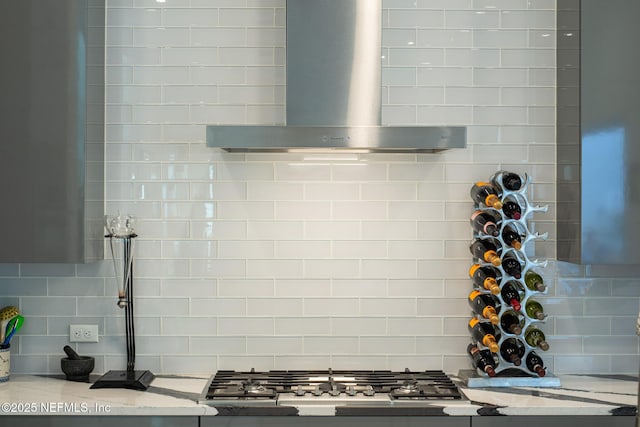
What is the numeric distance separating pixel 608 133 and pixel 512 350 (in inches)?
39.8

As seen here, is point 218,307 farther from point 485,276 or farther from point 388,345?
point 485,276

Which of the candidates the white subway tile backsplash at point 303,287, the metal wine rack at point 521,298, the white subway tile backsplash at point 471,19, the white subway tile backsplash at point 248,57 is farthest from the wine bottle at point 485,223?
the white subway tile backsplash at point 248,57

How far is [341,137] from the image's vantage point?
9.91 ft

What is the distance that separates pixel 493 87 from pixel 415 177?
0.56m

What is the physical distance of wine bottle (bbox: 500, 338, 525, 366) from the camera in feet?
10.6

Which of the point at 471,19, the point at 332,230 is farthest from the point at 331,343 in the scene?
the point at 471,19

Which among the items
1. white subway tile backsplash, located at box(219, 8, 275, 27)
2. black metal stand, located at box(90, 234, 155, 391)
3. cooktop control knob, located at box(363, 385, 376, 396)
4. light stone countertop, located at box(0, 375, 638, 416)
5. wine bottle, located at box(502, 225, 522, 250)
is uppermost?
white subway tile backsplash, located at box(219, 8, 275, 27)

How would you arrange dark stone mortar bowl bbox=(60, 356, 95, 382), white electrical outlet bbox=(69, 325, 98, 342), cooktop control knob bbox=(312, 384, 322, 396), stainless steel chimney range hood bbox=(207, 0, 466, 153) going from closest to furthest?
cooktop control knob bbox=(312, 384, 322, 396) → stainless steel chimney range hood bbox=(207, 0, 466, 153) → dark stone mortar bowl bbox=(60, 356, 95, 382) → white electrical outlet bbox=(69, 325, 98, 342)

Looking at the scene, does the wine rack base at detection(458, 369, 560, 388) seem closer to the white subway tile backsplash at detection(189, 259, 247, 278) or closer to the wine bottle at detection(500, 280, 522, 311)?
the wine bottle at detection(500, 280, 522, 311)

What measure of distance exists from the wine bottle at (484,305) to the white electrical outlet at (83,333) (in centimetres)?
173

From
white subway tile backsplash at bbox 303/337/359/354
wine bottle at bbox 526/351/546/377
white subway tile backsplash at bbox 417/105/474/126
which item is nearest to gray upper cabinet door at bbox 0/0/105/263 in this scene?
white subway tile backsplash at bbox 303/337/359/354

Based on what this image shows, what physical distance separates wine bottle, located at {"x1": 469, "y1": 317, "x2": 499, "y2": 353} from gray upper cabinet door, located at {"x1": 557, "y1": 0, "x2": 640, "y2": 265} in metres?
0.48

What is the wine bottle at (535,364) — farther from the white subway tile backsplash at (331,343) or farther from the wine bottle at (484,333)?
the white subway tile backsplash at (331,343)

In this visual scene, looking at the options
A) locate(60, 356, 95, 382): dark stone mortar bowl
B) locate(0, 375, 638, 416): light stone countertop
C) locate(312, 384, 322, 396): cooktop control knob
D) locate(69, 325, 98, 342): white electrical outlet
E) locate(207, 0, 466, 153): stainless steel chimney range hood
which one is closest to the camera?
locate(0, 375, 638, 416): light stone countertop
